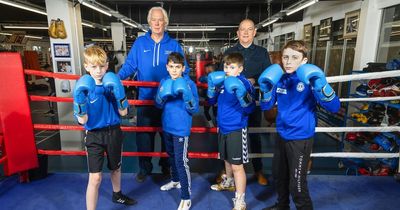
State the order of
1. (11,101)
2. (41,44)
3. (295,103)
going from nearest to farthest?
(295,103)
(11,101)
(41,44)

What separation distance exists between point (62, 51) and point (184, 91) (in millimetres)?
4008

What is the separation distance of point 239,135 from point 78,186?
56.6 inches

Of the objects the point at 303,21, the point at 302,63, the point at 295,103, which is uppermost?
the point at 303,21

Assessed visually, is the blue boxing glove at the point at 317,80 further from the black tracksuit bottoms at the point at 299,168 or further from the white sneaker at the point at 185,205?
the white sneaker at the point at 185,205

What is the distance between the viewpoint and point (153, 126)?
2.23 m

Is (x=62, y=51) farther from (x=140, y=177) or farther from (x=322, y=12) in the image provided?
(x=322, y=12)

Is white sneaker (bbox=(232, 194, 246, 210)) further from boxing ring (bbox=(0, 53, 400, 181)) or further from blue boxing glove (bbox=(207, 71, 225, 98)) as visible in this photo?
blue boxing glove (bbox=(207, 71, 225, 98))

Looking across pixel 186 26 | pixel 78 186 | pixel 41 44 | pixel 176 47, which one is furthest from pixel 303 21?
pixel 41 44

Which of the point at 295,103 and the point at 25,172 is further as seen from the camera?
the point at 25,172

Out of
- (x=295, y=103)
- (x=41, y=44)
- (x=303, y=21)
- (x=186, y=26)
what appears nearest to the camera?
(x=295, y=103)

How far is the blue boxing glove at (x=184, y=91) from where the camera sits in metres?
1.66

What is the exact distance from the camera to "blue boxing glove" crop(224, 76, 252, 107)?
5.28 ft

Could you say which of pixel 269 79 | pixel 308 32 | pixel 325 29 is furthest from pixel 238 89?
pixel 308 32

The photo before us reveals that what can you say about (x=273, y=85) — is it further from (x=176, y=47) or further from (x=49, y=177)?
(x=49, y=177)
